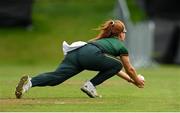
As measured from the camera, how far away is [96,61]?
50.5 feet

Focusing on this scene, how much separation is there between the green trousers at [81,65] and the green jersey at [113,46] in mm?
113

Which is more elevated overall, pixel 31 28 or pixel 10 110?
pixel 10 110

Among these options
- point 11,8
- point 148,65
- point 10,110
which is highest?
point 10,110

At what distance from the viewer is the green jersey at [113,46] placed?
15281 millimetres

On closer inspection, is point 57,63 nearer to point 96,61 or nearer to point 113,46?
point 96,61

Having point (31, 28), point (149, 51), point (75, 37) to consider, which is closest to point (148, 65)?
point (149, 51)

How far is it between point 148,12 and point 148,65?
31.0ft

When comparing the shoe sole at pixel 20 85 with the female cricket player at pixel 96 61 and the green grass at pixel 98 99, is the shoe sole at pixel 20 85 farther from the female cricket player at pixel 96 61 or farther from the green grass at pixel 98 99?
the green grass at pixel 98 99

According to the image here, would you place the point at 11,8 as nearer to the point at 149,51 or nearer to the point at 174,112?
the point at 149,51

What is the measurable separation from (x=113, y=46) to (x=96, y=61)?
43 centimetres

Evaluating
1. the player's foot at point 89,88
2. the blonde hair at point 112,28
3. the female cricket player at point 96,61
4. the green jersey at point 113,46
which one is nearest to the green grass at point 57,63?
the player's foot at point 89,88

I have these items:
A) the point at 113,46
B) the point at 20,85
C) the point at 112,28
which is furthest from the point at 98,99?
the point at 20,85

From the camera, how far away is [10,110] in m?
13.2

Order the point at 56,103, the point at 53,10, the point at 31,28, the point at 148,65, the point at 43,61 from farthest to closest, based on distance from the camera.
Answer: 1. the point at 53,10
2. the point at 31,28
3. the point at 43,61
4. the point at 148,65
5. the point at 56,103
